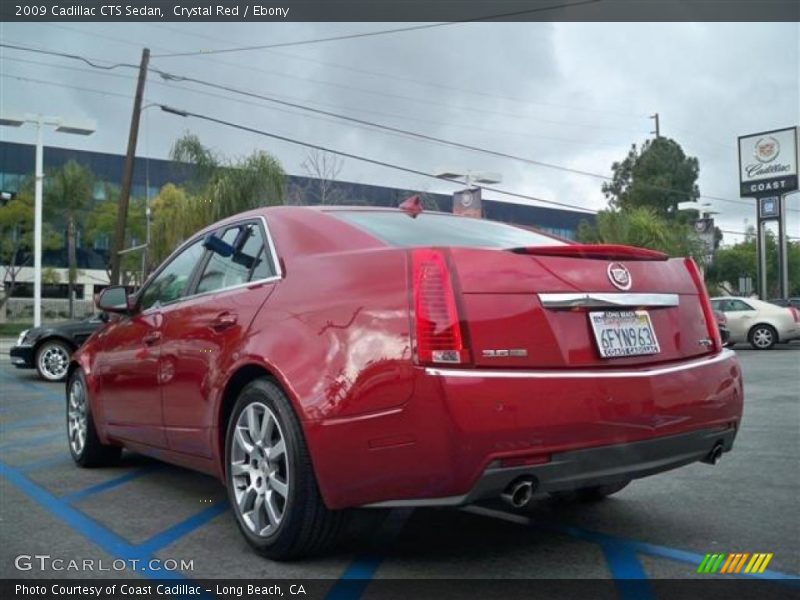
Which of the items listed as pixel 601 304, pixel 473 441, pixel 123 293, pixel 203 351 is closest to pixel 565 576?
pixel 473 441

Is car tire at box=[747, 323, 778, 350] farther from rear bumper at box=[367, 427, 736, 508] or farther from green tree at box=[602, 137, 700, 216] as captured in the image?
green tree at box=[602, 137, 700, 216]

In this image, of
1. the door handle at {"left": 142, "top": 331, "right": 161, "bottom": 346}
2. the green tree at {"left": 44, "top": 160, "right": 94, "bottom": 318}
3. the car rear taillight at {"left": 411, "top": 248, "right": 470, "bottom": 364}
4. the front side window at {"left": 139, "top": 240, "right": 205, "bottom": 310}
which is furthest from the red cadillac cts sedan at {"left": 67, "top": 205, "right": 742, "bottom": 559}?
the green tree at {"left": 44, "top": 160, "right": 94, "bottom": 318}

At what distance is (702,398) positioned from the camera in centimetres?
359

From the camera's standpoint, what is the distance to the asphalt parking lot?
3.53 metres

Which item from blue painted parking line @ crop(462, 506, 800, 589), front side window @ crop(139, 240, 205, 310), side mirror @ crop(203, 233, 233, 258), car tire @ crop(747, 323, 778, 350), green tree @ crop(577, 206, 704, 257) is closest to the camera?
blue painted parking line @ crop(462, 506, 800, 589)

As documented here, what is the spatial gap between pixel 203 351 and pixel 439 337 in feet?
5.22

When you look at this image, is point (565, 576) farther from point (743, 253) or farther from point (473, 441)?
point (743, 253)

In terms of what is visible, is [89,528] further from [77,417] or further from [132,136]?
[132,136]

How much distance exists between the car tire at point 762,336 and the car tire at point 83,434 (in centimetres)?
1816

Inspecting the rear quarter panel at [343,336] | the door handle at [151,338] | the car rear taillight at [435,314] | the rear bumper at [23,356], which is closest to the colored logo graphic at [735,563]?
the car rear taillight at [435,314]

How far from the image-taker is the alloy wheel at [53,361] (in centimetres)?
1280

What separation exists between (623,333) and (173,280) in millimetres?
2883

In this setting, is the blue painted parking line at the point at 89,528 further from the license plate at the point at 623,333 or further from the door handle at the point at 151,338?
the license plate at the point at 623,333

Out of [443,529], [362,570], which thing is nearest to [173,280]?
[443,529]
